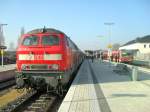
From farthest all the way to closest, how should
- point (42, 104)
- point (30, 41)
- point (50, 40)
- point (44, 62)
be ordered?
point (30, 41), point (50, 40), point (44, 62), point (42, 104)

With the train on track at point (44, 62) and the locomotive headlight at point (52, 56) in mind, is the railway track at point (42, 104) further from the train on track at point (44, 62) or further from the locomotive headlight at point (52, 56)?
the locomotive headlight at point (52, 56)

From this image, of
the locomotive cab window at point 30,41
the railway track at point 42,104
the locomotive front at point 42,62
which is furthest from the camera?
the locomotive cab window at point 30,41

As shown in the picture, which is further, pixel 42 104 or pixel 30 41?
pixel 30 41

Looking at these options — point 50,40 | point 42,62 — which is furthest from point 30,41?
point 42,62

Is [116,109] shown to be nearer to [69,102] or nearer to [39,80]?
[69,102]

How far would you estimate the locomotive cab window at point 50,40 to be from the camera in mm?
14821

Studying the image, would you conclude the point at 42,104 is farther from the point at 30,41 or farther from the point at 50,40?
the point at 30,41

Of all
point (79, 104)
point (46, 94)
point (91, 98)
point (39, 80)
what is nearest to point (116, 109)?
point (79, 104)

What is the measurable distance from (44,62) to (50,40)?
1182 mm

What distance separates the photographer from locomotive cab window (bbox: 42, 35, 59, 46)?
14821 millimetres

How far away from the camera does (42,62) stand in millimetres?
14398

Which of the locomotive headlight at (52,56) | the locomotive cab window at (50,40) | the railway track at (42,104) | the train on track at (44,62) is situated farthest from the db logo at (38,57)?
the railway track at (42,104)

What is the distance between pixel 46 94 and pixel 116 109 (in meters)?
7.03

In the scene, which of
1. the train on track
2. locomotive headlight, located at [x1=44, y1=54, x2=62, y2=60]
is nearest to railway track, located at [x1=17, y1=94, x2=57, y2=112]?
the train on track
